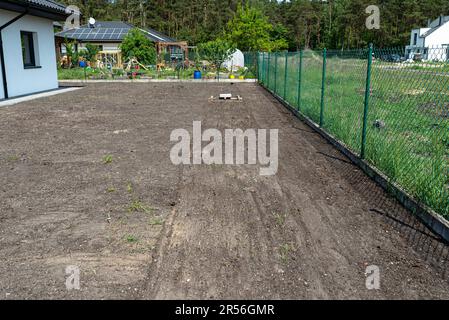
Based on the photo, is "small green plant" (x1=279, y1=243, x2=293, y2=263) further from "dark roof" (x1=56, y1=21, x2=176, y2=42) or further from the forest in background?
the forest in background

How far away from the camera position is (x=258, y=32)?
47625 millimetres

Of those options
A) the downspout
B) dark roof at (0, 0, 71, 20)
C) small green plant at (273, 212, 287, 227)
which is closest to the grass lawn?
dark roof at (0, 0, 71, 20)

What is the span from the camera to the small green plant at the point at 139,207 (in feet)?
15.5

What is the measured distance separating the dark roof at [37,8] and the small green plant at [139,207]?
1220 cm

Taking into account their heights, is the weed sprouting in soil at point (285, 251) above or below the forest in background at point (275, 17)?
below

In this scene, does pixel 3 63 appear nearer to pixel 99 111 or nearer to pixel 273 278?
pixel 99 111

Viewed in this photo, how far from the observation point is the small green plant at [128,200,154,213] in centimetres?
473

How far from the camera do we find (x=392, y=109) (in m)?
7.33

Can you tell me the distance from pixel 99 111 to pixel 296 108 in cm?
608

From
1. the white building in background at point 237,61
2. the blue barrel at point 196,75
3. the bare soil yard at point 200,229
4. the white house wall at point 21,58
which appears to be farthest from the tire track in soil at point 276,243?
the white building in background at point 237,61

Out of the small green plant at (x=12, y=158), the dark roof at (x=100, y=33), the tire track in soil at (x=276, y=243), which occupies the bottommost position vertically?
the tire track in soil at (x=276, y=243)

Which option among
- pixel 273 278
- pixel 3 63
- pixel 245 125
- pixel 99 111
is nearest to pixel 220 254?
pixel 273 278

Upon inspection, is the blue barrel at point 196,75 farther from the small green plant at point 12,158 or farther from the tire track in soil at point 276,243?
the tire track in soil at point 276,243
